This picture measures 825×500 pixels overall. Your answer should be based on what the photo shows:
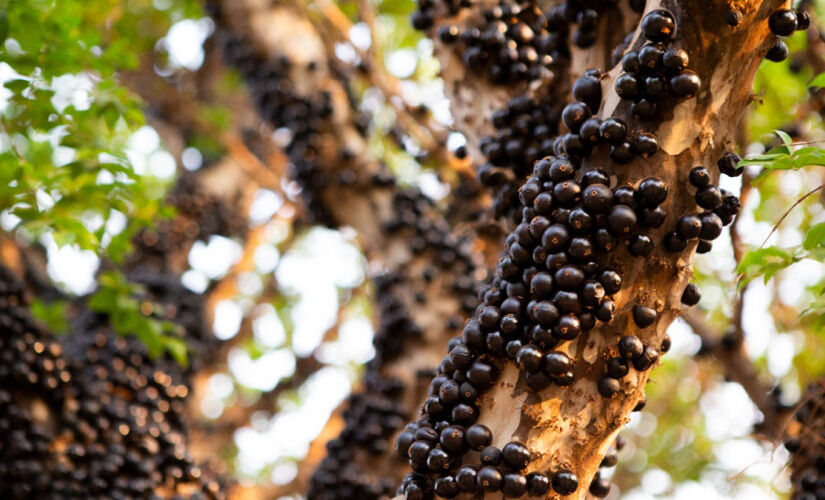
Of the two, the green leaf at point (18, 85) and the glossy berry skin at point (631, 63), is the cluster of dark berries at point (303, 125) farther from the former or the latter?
the glossy berry skin at point (631, 63)

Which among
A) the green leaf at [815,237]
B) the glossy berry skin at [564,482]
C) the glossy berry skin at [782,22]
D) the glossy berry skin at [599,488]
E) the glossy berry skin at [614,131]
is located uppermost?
the glossy berry skin at [782,22]

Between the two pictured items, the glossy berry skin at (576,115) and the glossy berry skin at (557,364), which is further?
the glossy berry skin at (576,115)

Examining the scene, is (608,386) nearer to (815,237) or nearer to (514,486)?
(514,486)

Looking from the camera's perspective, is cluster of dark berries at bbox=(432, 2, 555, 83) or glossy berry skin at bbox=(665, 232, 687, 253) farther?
cluster of dark berries at bbox=(432, 2, 555, 83)

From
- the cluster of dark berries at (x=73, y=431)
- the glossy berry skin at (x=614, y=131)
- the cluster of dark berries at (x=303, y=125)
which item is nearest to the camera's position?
the glossy berry skin at (x=614, y=131)

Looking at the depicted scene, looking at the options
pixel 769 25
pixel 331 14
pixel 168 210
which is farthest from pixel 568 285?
pixel 331 14

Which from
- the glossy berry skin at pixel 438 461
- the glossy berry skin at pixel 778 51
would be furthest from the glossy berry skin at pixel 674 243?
the glossy berry skin at pixel 438 461

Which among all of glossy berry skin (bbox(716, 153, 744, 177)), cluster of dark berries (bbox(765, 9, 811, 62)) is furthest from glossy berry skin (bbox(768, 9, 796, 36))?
glossy berry skin (bbox(716, 153, 744, 177))

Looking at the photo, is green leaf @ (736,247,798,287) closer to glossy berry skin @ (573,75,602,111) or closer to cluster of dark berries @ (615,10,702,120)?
cluster of dark berries @ (615,10,702,120)
